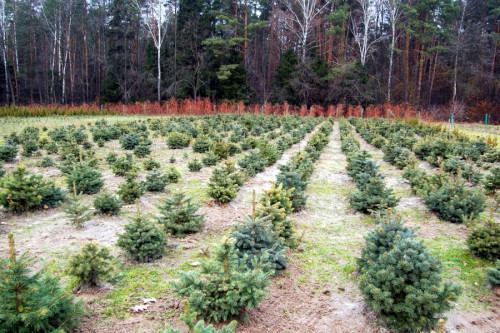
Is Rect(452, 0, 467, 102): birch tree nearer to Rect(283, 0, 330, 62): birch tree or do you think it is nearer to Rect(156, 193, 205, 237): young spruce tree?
Rect(283, 0, 330, 62): birch tree

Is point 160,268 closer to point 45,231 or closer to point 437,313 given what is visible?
point 45,231

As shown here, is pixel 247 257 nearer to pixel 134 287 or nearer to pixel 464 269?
pixel 134 287

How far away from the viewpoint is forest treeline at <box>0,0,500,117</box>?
37.8 meters

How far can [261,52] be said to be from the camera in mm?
45719

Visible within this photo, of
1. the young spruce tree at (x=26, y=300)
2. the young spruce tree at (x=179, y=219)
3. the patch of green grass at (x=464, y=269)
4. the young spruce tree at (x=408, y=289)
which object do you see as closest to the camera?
the young spruce tree at (x=26, y=300)

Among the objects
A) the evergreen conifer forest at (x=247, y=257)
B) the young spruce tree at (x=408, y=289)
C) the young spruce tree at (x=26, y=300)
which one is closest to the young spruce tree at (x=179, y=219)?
the evergreen conifer forest at (x=247, y=257)

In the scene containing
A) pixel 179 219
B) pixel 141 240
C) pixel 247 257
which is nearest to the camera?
pixel 247 257

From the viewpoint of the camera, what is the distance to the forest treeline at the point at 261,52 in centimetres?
3778

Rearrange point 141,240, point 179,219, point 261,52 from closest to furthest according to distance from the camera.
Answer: point 141,240 < point 179,219 < point 261,52

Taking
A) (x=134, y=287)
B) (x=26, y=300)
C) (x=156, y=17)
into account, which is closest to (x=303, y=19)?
(x=156, y=17)

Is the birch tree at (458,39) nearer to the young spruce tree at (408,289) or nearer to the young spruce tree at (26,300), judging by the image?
the young spruce tree at (408,289)

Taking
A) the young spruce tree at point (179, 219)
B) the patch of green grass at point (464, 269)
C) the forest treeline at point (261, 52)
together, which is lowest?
the patch of green grass at point (464, 269)

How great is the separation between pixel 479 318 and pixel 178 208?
4157 mm

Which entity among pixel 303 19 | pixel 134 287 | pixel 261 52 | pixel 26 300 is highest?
pixel 303 19
